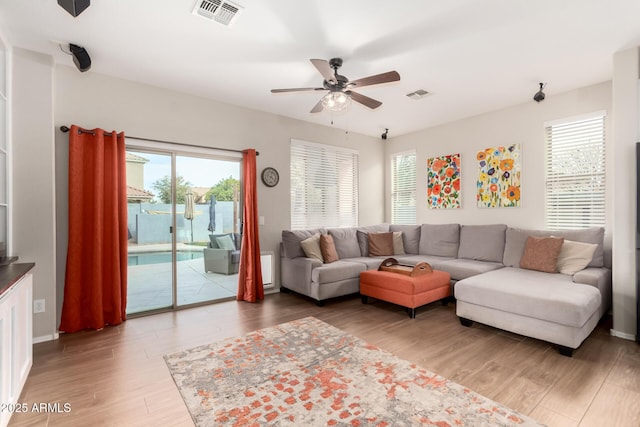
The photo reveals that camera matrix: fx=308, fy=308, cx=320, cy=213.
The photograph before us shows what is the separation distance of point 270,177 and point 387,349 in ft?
9.90

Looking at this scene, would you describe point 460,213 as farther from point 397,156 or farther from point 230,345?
point 230,345

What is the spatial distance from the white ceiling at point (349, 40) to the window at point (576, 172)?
1.72 ft

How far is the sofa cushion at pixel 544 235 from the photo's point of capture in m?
3.55

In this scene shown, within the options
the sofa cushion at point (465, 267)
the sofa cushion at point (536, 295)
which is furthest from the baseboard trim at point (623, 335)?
the sofa cushion at point (465, 267)

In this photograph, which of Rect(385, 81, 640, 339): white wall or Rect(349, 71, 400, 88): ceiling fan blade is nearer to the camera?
Rect(349, 71, 400, 88): ceiling fan blade

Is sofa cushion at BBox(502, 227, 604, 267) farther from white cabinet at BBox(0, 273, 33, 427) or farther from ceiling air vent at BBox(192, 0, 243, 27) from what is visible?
white cabinet at BBox(0, 273, 33, 427)

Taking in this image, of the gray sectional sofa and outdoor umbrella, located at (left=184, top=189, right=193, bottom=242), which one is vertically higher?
outdoor umbrella, located at (left=184, top=189, right=193, bottom=242)

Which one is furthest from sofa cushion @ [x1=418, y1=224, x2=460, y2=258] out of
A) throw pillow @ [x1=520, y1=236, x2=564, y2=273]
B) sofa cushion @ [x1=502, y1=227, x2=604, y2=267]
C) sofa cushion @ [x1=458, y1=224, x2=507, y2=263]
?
throw pillow @ [x1=520, y1=236, x2=564, y2=273]

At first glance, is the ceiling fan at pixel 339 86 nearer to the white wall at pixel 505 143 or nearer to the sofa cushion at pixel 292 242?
the sofa cushion at pixel 292 242

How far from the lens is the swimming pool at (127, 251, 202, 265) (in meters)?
3.76

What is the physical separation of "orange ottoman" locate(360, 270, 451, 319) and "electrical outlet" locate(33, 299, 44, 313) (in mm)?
3471

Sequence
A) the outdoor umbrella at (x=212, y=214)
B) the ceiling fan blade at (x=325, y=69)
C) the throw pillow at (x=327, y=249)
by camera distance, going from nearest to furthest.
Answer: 1. the ceiling fan blade at (x=325, y=69)
2. the outdoor umbrella at (x=212, y=214)
3. the throw pillow at (x=327, y=249)

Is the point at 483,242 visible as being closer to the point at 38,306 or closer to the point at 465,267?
the point at 465,267

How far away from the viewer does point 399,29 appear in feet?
8.64
